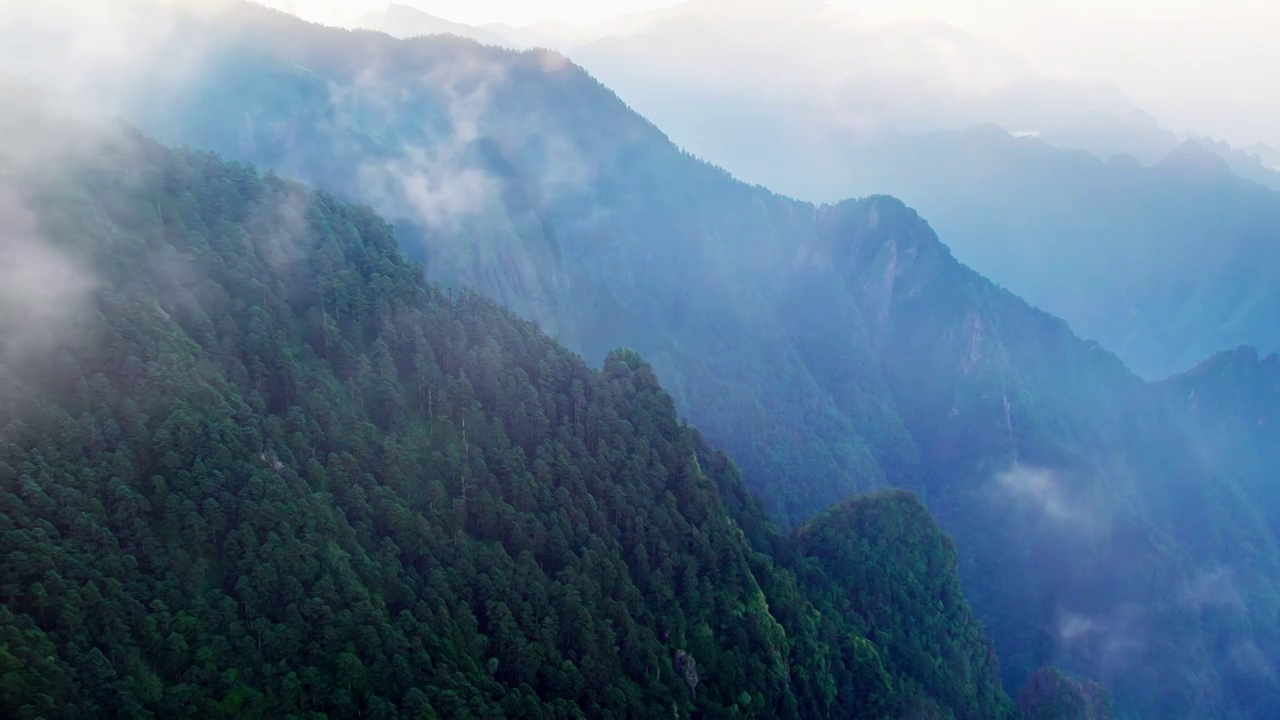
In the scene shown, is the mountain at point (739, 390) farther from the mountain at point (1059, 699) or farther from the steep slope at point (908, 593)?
the mountain at point (1059, 699)

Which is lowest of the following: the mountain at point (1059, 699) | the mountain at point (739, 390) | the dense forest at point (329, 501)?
the dense forest at point (329, 501)

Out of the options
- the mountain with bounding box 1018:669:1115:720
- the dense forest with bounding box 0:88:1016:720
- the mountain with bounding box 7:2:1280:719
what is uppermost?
the mountain with bounding box 7:2:1280:719

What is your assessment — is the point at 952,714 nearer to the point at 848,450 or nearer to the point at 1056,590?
the point at 1056,590

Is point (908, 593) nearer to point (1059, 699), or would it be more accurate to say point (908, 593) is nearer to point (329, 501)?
point (1059, 699)

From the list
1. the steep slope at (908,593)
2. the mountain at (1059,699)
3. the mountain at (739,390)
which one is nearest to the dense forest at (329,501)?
the steep slope at (908,593)

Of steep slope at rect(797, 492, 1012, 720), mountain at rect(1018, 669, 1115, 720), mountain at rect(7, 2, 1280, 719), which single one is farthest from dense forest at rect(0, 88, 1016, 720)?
mountain at rect(7, 2, 1280, 719)

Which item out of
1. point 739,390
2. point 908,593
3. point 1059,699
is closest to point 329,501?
point 908,593

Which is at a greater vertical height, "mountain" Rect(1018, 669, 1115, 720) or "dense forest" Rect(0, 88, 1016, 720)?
"mountain" Rect(1018, 669, 1115, 720)

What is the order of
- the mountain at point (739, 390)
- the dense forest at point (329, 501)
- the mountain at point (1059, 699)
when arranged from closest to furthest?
the dense forest at point (329, 501) < the mountain at point (1059, 699) < the mountain at point (739, 390)

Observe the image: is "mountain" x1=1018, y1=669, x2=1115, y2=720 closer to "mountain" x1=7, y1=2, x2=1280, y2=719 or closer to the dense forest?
the dense forest
